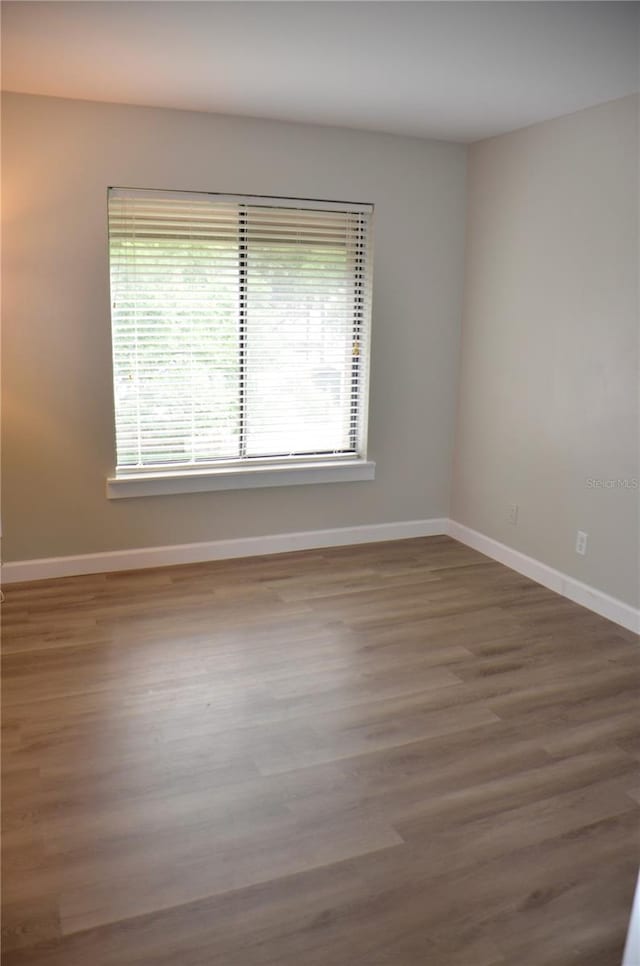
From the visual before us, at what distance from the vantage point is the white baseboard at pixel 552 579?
3.71m

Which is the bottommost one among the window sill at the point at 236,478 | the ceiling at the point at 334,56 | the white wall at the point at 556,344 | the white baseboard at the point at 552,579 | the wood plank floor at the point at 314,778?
the wood plank floor at the point at 314,778

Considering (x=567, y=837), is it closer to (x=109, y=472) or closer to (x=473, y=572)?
(x=473, y=572)

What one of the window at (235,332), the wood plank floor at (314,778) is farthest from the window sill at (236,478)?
the wood plank floor at (314,778)

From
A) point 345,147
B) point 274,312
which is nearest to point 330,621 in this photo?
point 274,312

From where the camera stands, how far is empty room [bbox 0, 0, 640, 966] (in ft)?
6.81

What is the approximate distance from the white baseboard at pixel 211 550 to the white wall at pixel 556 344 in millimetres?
473

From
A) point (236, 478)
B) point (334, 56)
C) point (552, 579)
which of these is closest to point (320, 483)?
point (236, 478)

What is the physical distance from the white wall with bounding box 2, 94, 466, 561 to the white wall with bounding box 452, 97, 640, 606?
0.26 m

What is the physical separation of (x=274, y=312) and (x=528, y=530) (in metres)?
1.90

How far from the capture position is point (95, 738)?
267cm

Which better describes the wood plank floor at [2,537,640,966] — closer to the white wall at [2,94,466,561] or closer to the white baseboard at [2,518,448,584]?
the white baseboard at [2,518,448,584]

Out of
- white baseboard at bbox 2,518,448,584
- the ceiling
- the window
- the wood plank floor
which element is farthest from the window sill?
the ceiling

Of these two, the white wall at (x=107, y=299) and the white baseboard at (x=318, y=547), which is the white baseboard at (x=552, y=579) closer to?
the white baseboard at (x=318, y=547)

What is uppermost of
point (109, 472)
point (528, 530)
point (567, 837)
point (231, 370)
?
point (231, 370)
